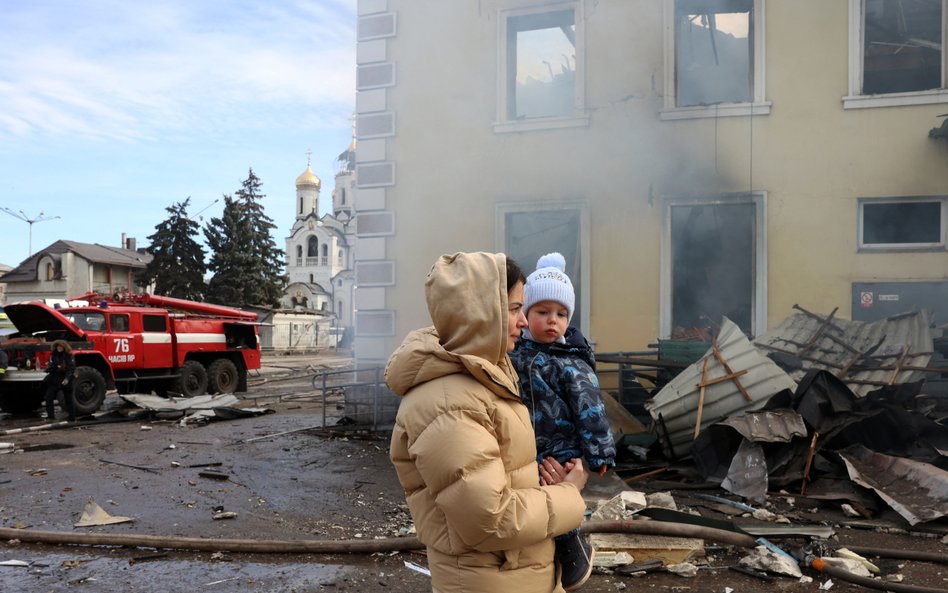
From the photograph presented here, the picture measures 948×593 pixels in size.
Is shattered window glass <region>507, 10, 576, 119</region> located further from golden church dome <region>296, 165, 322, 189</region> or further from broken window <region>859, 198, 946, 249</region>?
golden church dome <region>296, 165, 322, 189</region>

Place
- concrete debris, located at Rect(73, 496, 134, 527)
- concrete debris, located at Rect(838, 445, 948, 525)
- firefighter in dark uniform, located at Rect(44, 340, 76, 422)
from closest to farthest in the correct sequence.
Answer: concrete debris, located at Rect(838, 445, 948, 525) → concrete debris, located at Rect(73, 496, 134, 527) → firefighter in dark uniform, located at Rect(44, 340, 76, 422)

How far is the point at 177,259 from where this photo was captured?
1619 inches

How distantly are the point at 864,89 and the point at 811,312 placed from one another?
2598mm

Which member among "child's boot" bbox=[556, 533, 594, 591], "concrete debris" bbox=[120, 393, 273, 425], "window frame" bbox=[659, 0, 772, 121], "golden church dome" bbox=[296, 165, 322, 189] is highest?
"golden church dome" bbox=[296, 165, 322, 189]

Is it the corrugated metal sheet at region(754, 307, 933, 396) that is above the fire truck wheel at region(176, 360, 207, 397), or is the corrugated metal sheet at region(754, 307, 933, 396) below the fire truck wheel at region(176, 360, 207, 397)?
above

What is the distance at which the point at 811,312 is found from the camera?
8.29 metres

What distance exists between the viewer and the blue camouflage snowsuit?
2.29 m

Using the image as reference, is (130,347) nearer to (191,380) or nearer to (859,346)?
(191,380)

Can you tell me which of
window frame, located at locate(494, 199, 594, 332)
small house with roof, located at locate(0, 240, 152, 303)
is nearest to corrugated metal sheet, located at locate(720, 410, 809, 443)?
window frame, located at locate(494, 199, 594, 332)

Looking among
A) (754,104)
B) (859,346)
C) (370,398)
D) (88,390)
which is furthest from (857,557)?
(88,390)

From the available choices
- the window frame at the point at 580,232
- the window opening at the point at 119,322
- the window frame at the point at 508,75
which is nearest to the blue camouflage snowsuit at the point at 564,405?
the window frame at the point at 580,232

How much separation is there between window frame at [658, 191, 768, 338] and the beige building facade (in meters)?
0.02

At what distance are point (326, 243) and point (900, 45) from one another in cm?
6896

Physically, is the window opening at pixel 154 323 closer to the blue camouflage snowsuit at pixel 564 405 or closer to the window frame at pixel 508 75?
the window frame at pixel 508 75
